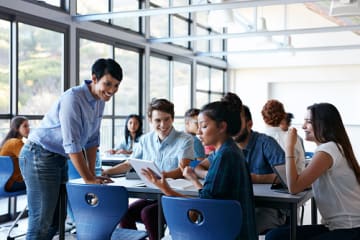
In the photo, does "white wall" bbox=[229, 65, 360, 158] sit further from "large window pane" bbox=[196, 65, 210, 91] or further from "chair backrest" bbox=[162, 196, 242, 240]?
"chair backrest" bbox=[162, 196, 242, 240]

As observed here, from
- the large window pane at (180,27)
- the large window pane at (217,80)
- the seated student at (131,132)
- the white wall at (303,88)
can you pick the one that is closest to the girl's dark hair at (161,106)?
the seated student at (131,132)

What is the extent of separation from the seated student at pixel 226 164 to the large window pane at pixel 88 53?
405 centimetres

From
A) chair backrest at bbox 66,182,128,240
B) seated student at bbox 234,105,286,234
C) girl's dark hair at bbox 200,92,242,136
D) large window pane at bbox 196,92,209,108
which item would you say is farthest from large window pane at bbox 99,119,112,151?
girl's dark hair at bbox 200,92,242,136

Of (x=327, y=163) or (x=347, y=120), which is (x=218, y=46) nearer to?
(x=347, y=120)

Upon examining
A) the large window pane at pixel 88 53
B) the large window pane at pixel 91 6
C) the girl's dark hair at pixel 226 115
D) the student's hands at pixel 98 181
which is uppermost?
the large window pane at pixel 91 6

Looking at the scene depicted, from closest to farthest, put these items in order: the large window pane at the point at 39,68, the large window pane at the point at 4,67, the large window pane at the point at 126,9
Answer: the large window pane at the point at 4,67 < the large window pane at the point at 39,68 < the large window pane at the point at 126,9

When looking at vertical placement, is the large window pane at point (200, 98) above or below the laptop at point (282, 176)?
above

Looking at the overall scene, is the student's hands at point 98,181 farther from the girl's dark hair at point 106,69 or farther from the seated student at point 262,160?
the seated student at point 262,160

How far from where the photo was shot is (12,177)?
3.95 m

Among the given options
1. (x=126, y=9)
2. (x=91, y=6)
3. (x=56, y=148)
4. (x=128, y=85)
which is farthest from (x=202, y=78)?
(x=56, y=148)

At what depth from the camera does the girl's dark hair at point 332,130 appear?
222 centimetres

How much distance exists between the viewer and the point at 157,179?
219 cm

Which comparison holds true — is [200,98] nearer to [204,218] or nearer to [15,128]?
[15,128]

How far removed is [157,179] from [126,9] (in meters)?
5.57
